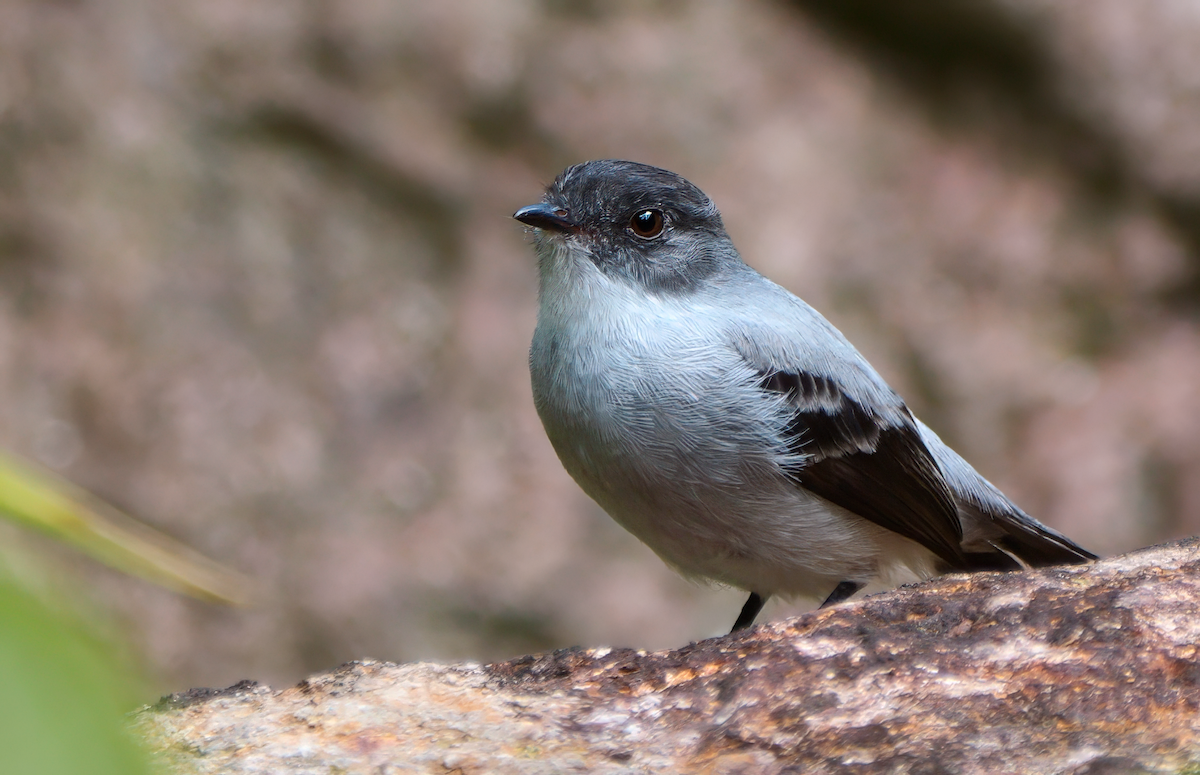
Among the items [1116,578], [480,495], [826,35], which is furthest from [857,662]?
[826,35]

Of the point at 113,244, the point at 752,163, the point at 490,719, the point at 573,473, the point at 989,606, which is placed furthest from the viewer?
the point at 752,163

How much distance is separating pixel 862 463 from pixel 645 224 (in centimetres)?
129

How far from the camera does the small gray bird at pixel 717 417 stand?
11.9 ft

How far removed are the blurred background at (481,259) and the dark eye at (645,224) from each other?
3.35 meters

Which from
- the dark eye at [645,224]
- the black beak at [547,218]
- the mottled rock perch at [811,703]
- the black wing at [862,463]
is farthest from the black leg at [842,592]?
the black beak at [547,218]

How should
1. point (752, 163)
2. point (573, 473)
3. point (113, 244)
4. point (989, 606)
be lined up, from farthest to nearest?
1. point (752, 163)
2. point (113, 244)
3. point (573, 473)
4. point (989, 606)

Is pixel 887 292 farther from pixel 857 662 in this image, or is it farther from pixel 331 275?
pixel 857 662

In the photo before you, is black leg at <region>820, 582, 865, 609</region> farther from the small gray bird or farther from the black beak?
the black beak

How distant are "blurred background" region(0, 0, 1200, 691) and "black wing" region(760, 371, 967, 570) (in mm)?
3307

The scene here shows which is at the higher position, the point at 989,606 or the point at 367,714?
the point at 367,714

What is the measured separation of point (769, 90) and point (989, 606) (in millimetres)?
5983

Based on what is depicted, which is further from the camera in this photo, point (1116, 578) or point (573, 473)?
point (573, 473)

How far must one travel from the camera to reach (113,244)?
22.5 ft

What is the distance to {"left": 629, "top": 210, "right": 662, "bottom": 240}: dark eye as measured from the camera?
416 cm
